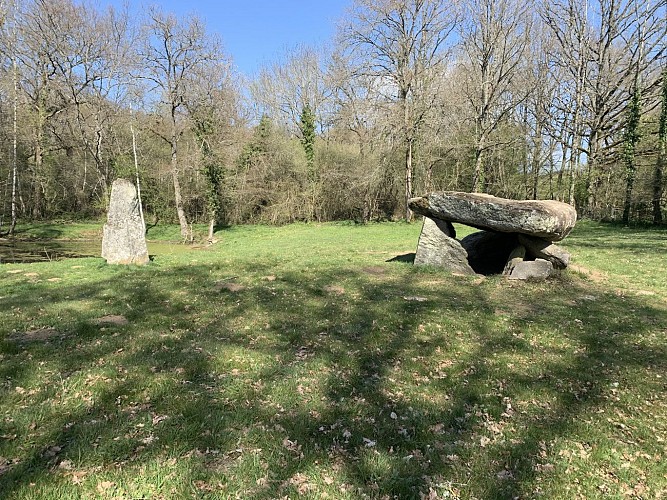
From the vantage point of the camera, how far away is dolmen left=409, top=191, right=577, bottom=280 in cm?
930

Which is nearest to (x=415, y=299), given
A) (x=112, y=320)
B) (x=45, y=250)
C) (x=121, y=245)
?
(x=112, y=320)

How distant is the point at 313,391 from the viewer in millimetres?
4645

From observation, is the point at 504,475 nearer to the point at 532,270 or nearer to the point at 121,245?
the point at 532,270

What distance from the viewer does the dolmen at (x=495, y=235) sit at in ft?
30.5

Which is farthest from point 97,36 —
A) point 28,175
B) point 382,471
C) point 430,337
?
point 382,471

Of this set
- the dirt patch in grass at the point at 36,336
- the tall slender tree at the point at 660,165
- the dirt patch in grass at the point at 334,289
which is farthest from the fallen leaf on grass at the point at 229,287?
the tall slender tree at the point at 660,165

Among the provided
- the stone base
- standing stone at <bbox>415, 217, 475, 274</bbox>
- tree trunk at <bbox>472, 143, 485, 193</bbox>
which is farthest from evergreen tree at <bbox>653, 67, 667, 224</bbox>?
the stone base

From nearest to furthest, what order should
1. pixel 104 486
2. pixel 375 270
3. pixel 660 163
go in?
1. pixel 104 486
2. pixel 375 270
3. pixel 660 163

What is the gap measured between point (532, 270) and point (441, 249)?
7.48 ft

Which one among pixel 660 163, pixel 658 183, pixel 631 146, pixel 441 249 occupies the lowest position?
pixel 441 249

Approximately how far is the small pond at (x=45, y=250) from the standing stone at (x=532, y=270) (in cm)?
1492

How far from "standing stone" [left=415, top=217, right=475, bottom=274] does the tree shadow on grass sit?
274 cm

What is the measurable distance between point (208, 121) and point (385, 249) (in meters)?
15.1

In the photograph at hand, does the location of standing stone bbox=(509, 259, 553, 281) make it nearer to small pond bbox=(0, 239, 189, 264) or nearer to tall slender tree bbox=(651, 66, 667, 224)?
small pond bbox=(0, 239, 189, 264)
